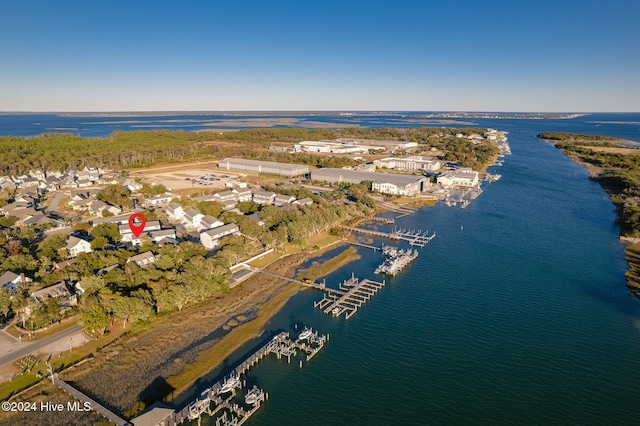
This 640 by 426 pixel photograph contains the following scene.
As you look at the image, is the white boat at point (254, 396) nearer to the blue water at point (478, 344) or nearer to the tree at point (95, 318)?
the blue water at point (478, 344)

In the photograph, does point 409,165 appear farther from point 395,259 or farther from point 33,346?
point 33,346

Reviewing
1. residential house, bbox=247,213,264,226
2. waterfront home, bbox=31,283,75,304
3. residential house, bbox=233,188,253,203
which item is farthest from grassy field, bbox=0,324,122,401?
residential house, bbox=233,188,253,203

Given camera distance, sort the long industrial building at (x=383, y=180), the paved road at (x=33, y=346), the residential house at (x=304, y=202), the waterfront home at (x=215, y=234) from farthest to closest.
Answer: the long industrial building at (x=383, y=180) < the residential house at (x=304, y=202) < the waterfront home at (x=215, y=234) < the paved road at (x=33, y=346)

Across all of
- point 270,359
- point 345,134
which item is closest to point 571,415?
point 270,359

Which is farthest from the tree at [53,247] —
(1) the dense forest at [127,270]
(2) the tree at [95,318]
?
(2) the tree at [95,318]

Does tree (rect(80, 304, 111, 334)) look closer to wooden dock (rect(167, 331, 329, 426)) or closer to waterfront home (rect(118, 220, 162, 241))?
wooden dock (rect(167, 331, 329, 426))

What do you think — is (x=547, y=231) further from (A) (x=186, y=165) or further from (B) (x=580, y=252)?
(A) (x=186, y=165)

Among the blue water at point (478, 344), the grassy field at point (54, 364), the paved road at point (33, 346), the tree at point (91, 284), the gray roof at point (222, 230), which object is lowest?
the blue water at point (478, 344)
